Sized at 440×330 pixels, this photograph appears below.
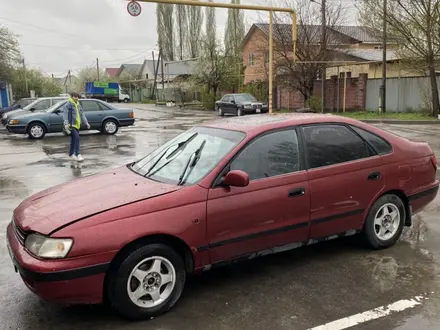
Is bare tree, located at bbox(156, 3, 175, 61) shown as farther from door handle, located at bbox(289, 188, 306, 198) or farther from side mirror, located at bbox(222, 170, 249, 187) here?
side mirror, located at bbox(222, 170, 249, 187)

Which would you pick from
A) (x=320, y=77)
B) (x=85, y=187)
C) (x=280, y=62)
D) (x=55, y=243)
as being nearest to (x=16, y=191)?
(x=85, y=187)

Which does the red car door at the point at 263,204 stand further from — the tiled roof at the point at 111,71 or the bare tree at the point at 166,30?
the tiled roof at the point at 111,71

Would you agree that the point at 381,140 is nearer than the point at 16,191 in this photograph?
Yes

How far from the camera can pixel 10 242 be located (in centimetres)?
366

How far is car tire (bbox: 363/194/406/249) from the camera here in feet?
15.5

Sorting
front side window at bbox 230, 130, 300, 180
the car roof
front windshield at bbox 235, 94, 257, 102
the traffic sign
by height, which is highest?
the traffic sign

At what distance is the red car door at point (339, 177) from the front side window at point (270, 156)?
0.55 feet

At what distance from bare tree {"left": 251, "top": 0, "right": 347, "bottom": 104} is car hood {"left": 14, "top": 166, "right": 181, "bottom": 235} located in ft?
82.8

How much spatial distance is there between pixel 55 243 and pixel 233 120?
2.34 meters

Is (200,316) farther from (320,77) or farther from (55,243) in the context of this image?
(320,77)

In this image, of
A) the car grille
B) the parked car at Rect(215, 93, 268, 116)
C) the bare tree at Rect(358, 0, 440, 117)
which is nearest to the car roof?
the car grille

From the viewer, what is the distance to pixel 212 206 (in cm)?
371

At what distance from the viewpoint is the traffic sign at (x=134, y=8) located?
1420cm

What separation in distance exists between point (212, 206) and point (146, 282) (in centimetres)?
81
